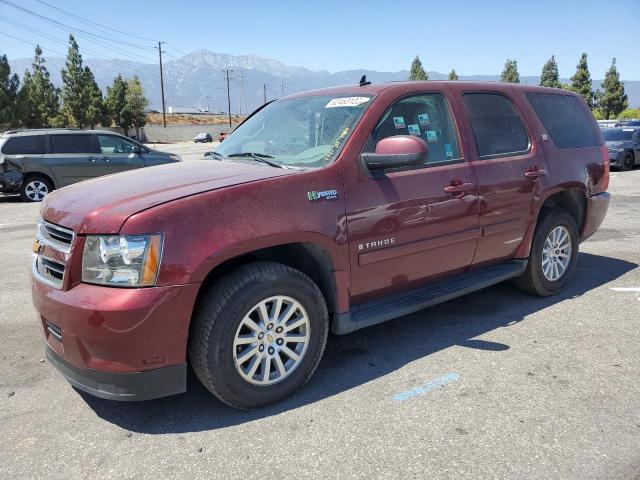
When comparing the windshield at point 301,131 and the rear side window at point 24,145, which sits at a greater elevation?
the windshield at point 301,131

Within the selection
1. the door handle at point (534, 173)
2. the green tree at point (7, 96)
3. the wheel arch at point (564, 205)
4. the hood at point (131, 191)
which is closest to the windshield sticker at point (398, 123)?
the hood at point (131, 191)

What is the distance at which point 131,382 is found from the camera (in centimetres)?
264

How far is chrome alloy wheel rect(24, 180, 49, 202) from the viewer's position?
1244 cm

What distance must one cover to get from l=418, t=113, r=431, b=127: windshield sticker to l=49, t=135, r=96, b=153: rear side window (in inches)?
432

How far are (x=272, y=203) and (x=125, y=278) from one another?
873 mm

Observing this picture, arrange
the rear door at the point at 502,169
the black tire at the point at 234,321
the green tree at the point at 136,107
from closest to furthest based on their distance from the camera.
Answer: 1. the black tire at the point at 234,321
2. the rear door at the point at 502,169
3. the green tree at the point at 136,107

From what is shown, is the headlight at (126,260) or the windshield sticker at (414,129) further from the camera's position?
the windshield sticker at (414,129)

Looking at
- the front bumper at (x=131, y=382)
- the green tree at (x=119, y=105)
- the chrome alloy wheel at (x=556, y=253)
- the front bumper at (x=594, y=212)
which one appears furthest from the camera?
the green tree at (x=119, y=105)

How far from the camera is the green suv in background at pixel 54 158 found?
12172 mm

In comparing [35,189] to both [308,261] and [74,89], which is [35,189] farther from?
[74,89]

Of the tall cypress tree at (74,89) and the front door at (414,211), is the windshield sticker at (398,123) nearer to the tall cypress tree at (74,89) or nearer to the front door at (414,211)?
the front door at (414,211)

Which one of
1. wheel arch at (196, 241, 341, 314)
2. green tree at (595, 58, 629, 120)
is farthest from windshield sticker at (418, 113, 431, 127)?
green tree at (595, 58, 629, 120)

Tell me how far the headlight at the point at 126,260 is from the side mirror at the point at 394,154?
1.40 metres

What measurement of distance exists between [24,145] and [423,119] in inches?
453
